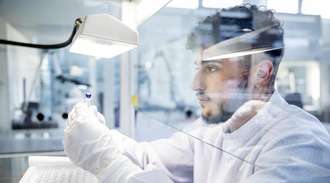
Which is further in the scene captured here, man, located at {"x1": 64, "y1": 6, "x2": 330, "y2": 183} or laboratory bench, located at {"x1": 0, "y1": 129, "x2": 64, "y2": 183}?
laboratory bench, located at {"x1": 0, "y1": 129, "x2": 64, "y2": 183}

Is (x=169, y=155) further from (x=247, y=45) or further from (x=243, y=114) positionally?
(x=247, y=45)

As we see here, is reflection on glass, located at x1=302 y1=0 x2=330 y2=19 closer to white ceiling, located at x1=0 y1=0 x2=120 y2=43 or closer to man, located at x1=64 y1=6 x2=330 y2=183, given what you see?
man, located at x1=64 y1=6 x2=330 y2=183

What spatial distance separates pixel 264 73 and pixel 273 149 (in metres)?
0.22

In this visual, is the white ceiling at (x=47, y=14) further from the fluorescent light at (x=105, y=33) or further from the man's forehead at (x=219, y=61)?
the fluorescent light at (x=105, y=33)

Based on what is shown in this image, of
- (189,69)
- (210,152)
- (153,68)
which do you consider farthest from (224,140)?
(153,68)

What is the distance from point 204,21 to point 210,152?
602 millimetres

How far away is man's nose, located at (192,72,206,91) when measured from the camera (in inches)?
55.4

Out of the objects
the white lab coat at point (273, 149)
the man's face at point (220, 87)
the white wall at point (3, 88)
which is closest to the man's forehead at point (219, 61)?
the man's face at point (220, 87)

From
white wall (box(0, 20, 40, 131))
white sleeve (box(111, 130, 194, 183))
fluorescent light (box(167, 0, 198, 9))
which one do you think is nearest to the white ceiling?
white wall (box(0, 20, 40, 131))

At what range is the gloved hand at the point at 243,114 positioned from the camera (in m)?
0.93

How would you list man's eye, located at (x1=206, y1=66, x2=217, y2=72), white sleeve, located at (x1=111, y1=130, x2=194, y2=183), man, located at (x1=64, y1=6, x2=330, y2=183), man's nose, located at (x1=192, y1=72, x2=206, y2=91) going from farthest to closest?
white sleeve, located at (x1=111, y1=130, x2=194, y2=183) < man's nose, located at (x1=192, y1=72, x2=206, y2=91) < man's eye, located at (x1=206, y1=66, x2=217, y2=72) < man, located at (x1=64, y1=6, x2=330, y2=183)

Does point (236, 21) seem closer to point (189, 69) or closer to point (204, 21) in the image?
point (204, 21)

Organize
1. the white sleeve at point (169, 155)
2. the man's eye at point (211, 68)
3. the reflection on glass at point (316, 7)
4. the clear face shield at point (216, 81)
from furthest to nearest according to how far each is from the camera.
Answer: the white sleeve at point (169, 155)
the man's eye at point (211, 68)
the clear face shield at point (216, 81)
the reflection on glass at point (316, 7)

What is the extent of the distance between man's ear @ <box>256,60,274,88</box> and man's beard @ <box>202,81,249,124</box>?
80mm
